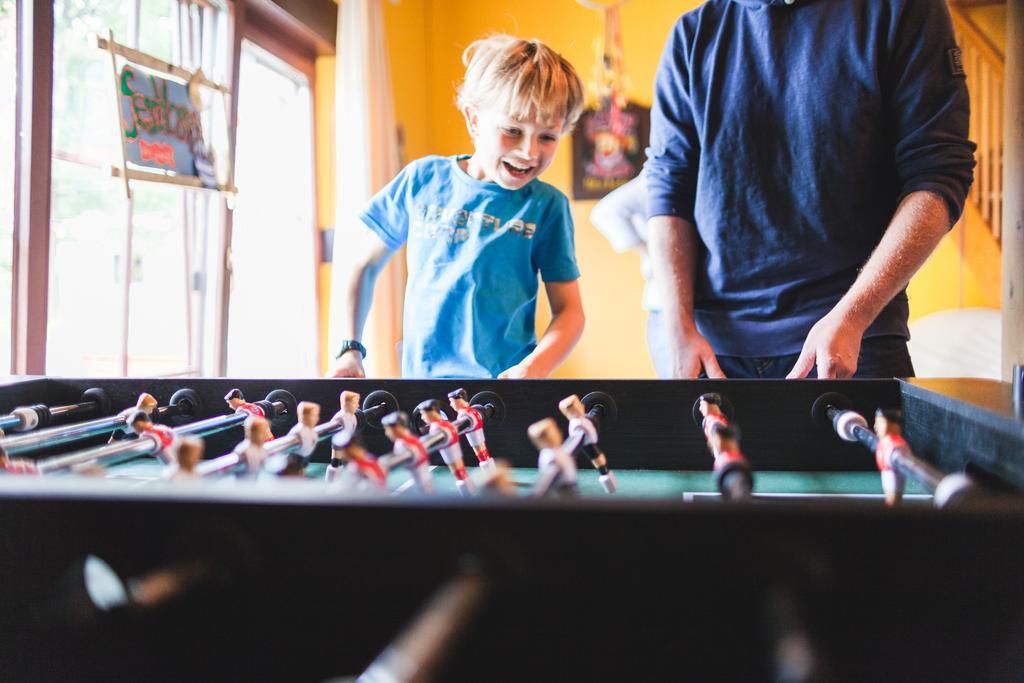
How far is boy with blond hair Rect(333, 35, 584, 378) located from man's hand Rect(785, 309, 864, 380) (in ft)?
1.71

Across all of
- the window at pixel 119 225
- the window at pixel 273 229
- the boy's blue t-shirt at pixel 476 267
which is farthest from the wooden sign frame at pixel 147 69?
the boy's blue t-shirt at pixel 476 267

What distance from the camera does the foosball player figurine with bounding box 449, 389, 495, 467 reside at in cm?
93

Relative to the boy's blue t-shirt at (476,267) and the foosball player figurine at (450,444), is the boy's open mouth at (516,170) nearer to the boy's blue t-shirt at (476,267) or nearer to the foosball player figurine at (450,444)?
the boy's blue t-shirt at (476,267)

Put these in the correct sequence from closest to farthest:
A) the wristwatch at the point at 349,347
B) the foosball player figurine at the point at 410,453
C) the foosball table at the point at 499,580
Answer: the foosball table at the point at 499,580, the foosball player figurine at the point at 410,453, the wristwatch at the point at 349,347

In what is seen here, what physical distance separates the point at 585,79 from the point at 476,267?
9.98 ft

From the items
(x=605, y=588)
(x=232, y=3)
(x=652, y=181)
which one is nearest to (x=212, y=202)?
(x=232, y=3)

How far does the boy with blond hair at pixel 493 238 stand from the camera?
162cm

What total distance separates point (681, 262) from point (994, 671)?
106cm

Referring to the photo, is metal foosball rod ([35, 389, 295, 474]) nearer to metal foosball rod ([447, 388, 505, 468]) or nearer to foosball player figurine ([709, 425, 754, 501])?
metal foosball rod ([447, 388, 505, 468])

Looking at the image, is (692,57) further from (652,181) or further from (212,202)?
(212,202)

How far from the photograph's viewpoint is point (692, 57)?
1494 millimetres

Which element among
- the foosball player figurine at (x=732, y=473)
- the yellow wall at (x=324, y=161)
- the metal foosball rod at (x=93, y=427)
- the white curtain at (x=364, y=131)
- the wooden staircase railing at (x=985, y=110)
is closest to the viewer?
the foosball player figurine at (x=732, y=473)

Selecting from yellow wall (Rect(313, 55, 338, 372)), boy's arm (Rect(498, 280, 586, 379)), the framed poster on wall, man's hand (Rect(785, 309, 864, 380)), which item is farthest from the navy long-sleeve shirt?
the framed poster on wall

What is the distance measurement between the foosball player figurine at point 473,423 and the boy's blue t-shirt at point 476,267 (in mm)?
653
